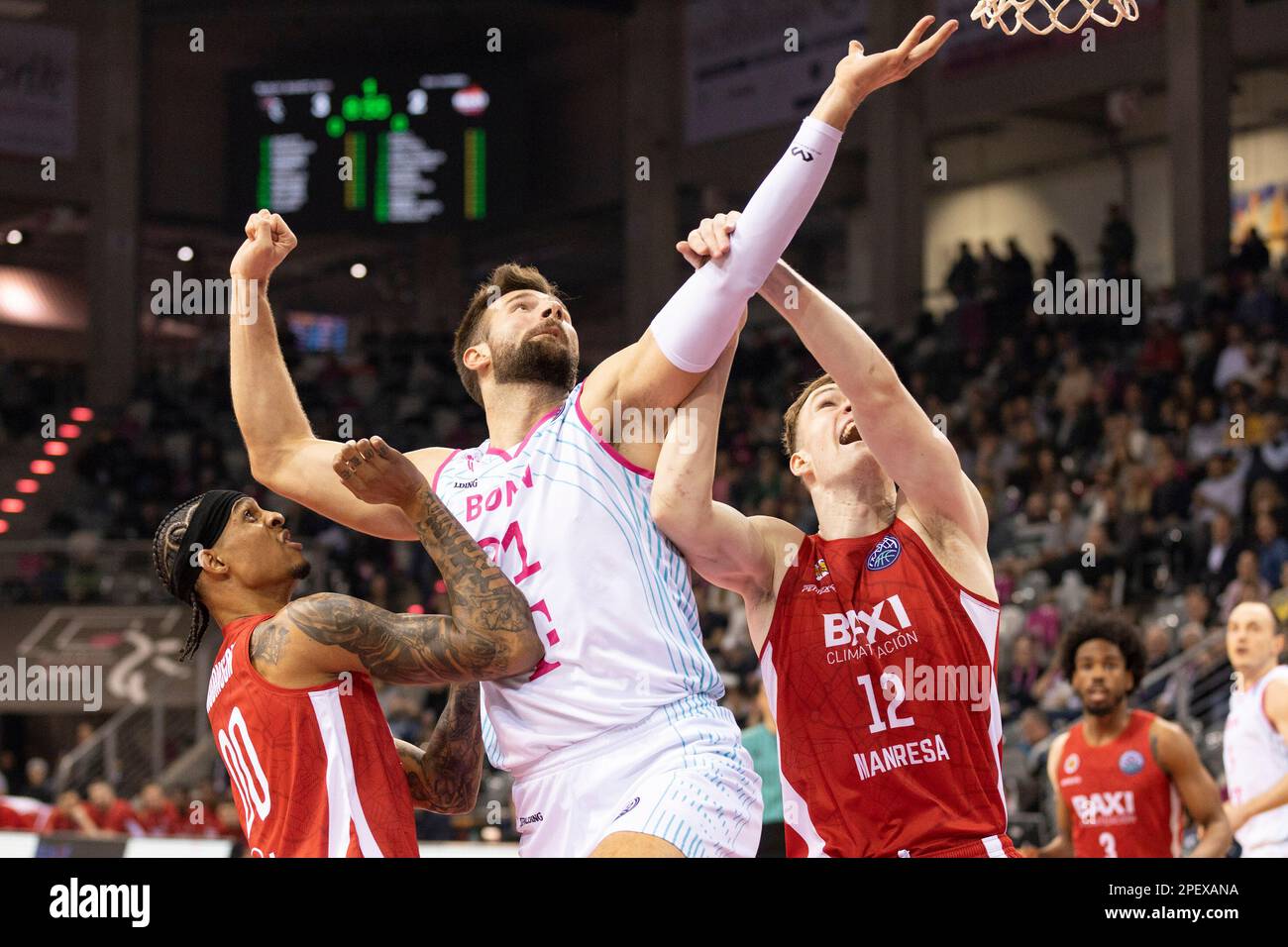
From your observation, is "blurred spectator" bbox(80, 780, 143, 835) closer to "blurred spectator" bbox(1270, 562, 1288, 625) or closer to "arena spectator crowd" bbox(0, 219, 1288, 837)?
"arena spectator crowd" bbox(0, 219, 1288, 837)

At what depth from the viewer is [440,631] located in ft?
12.9

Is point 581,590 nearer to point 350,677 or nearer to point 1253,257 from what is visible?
point 350,677

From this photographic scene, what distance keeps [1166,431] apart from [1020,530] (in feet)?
5.71

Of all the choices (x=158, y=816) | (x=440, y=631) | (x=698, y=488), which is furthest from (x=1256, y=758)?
(x=158, y=816)

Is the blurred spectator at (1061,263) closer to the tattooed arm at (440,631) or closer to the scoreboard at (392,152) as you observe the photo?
the scoreboard at (392,152)

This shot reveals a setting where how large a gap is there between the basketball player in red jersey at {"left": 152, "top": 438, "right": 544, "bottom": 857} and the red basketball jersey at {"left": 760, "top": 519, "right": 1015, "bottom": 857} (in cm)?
91

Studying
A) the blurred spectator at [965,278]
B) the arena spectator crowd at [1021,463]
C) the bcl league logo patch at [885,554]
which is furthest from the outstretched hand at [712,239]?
the blurred spectator at [965,278]

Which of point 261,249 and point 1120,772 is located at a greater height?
point 261,249

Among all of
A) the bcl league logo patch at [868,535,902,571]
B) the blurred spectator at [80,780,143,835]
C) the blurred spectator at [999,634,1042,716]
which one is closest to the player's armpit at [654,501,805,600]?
the bcl league logo patch at [868,535,902,571]

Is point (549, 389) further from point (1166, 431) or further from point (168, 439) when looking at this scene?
point (168, 439)

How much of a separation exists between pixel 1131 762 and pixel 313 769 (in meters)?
4.47

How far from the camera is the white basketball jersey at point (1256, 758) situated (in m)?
7.49

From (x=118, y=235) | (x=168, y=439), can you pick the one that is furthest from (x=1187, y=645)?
(x=118, y=235)
